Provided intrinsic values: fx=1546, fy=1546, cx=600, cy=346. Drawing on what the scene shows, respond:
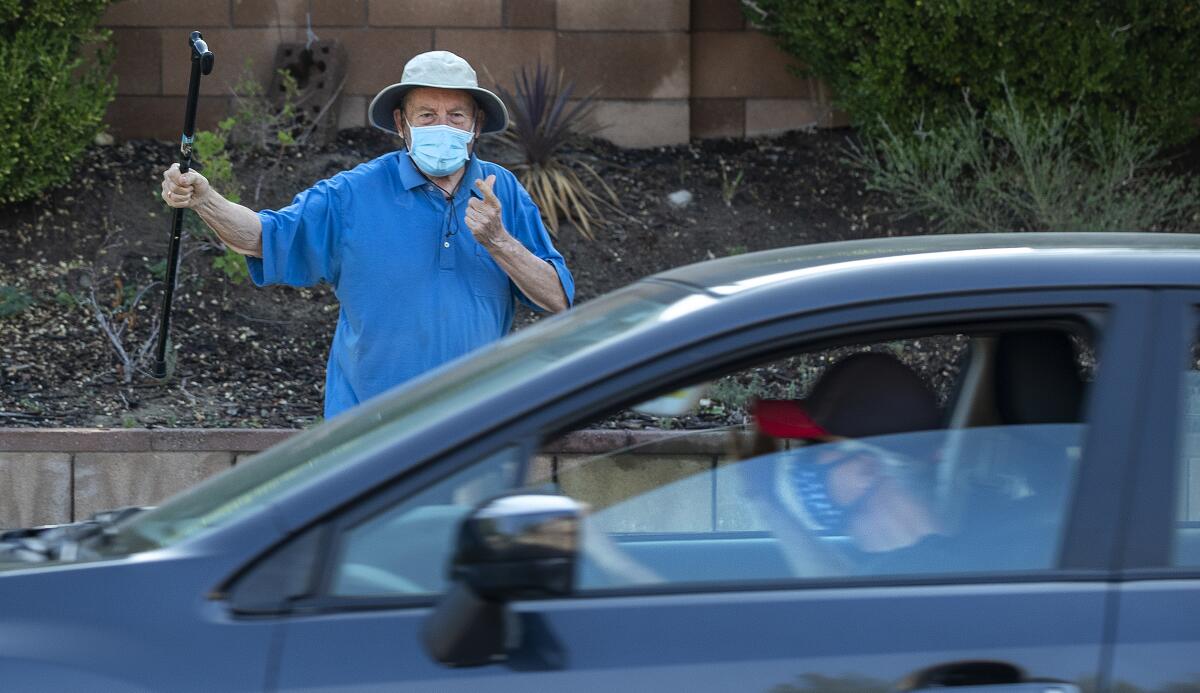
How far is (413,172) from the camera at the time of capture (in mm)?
4598

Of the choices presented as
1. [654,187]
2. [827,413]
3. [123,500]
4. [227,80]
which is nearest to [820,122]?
[654,187]

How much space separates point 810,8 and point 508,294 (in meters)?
4.44

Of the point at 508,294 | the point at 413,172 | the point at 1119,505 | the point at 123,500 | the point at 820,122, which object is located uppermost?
the point at 820,122

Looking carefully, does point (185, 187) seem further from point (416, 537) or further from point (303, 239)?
point (416, 537)

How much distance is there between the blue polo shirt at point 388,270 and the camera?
4.44m

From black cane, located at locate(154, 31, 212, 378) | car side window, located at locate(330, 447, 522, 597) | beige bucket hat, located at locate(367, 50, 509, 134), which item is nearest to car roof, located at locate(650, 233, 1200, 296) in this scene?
car side window, located at locate(330, 447, 522, 597)

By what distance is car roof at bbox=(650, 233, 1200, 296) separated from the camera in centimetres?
255

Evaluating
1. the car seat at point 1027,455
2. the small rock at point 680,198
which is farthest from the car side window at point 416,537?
the small rock at point 680,198

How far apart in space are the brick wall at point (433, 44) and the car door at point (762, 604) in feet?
23.7

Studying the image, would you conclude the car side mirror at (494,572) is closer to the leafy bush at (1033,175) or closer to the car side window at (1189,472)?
the car side window at (1189,472)

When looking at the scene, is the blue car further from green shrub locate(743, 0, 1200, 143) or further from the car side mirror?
green shrub locate(743, 0, 1200, 143)

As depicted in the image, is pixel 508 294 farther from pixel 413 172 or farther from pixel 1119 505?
pixel 1119 505

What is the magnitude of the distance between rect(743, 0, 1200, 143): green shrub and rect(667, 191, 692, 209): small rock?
1.16 m

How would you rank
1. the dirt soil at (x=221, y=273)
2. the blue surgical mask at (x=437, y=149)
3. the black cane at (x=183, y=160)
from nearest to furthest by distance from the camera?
the blue surgical mask at (x=437, y=149)
the black cane at (x=183, y=160)
the dirt soil at (x=221, y=273)
